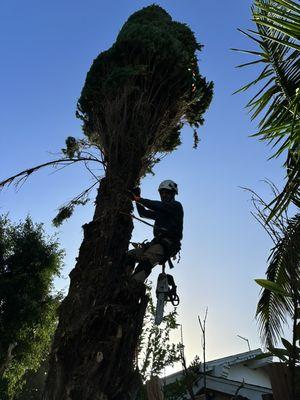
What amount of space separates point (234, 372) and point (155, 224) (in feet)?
37.6

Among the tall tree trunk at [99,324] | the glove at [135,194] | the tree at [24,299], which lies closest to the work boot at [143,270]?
the tall tree trunk at [99,324]

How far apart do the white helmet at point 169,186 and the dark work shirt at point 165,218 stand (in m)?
0.48

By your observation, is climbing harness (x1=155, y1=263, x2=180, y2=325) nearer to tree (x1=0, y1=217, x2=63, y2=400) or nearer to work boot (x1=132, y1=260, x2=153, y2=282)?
work boot (x1=132, y1=260, x2=153, y2=282)

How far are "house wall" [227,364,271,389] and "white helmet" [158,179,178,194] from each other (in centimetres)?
1085

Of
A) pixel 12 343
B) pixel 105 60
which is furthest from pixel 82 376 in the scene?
pixel 12 343

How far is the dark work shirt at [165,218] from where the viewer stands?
15.3 feet

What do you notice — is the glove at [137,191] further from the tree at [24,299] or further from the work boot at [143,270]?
the tree at [24,299]

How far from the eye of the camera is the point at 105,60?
17.9ft

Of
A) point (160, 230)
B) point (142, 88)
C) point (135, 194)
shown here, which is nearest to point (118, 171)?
point (135, 194)

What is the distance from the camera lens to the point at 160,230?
184 inches

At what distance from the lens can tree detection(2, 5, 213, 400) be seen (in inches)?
107

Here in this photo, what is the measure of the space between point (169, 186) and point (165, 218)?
699mm

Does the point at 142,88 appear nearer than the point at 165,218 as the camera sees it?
Yes

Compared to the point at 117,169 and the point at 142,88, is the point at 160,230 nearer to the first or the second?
the point at 117,169
